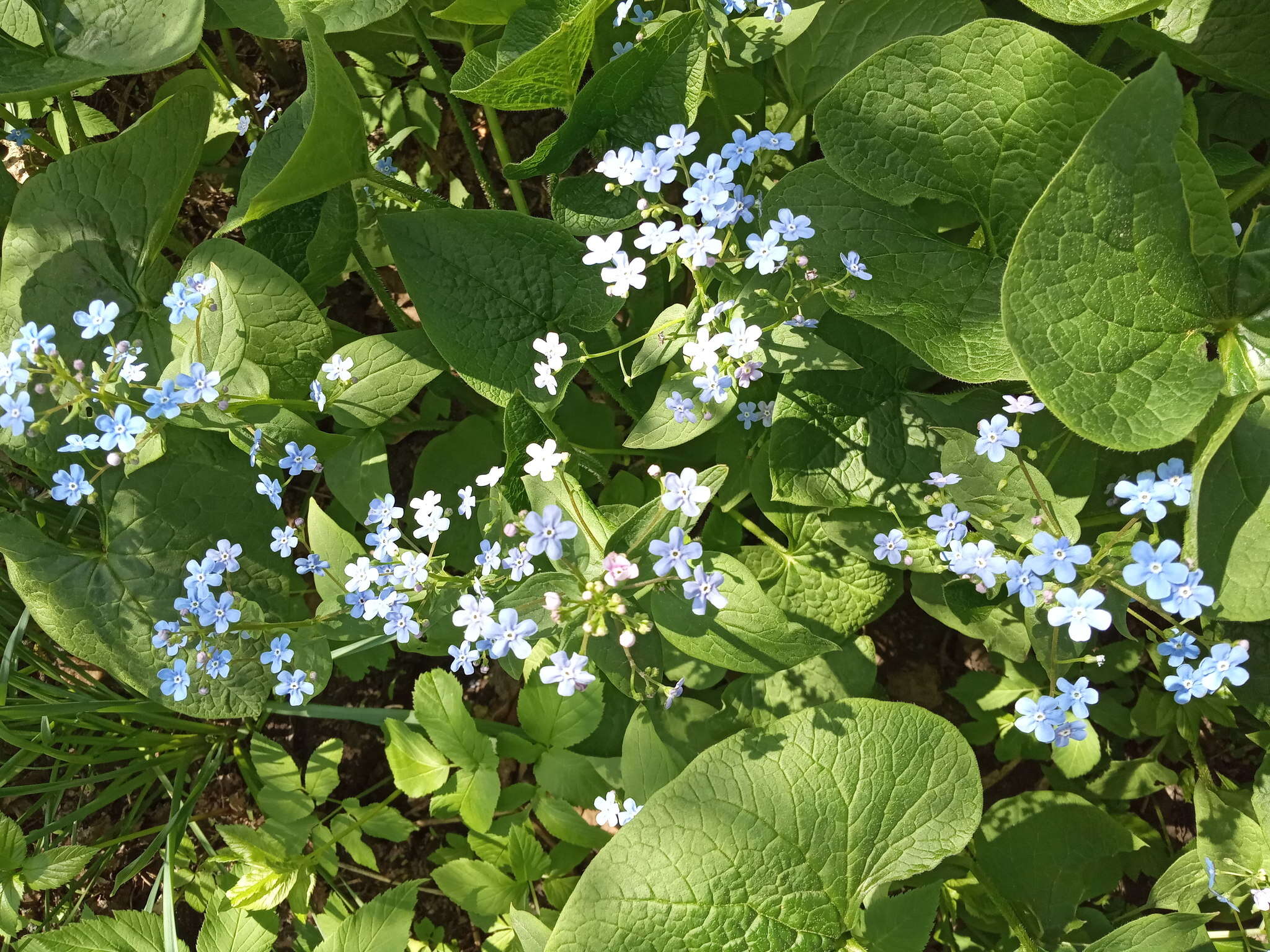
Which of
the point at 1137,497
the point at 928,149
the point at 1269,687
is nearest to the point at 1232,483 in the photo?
the point at 1137,497

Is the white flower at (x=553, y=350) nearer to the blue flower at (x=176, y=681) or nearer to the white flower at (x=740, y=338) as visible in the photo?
the white flower at (x=740, y=338)

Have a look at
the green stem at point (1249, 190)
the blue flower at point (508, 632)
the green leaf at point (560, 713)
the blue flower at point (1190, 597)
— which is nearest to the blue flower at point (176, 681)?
the green leaf at point (560, 713)

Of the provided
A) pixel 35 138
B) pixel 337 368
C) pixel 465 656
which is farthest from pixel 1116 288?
pixel 35 138

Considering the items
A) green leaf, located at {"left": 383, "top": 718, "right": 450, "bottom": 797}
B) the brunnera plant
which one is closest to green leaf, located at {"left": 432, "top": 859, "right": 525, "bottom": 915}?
the brunnera plant

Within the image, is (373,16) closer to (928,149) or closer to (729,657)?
(928,149)

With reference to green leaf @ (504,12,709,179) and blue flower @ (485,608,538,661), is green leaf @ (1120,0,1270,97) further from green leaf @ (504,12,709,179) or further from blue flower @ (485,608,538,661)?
blue flower @ (485,608,538,661)
